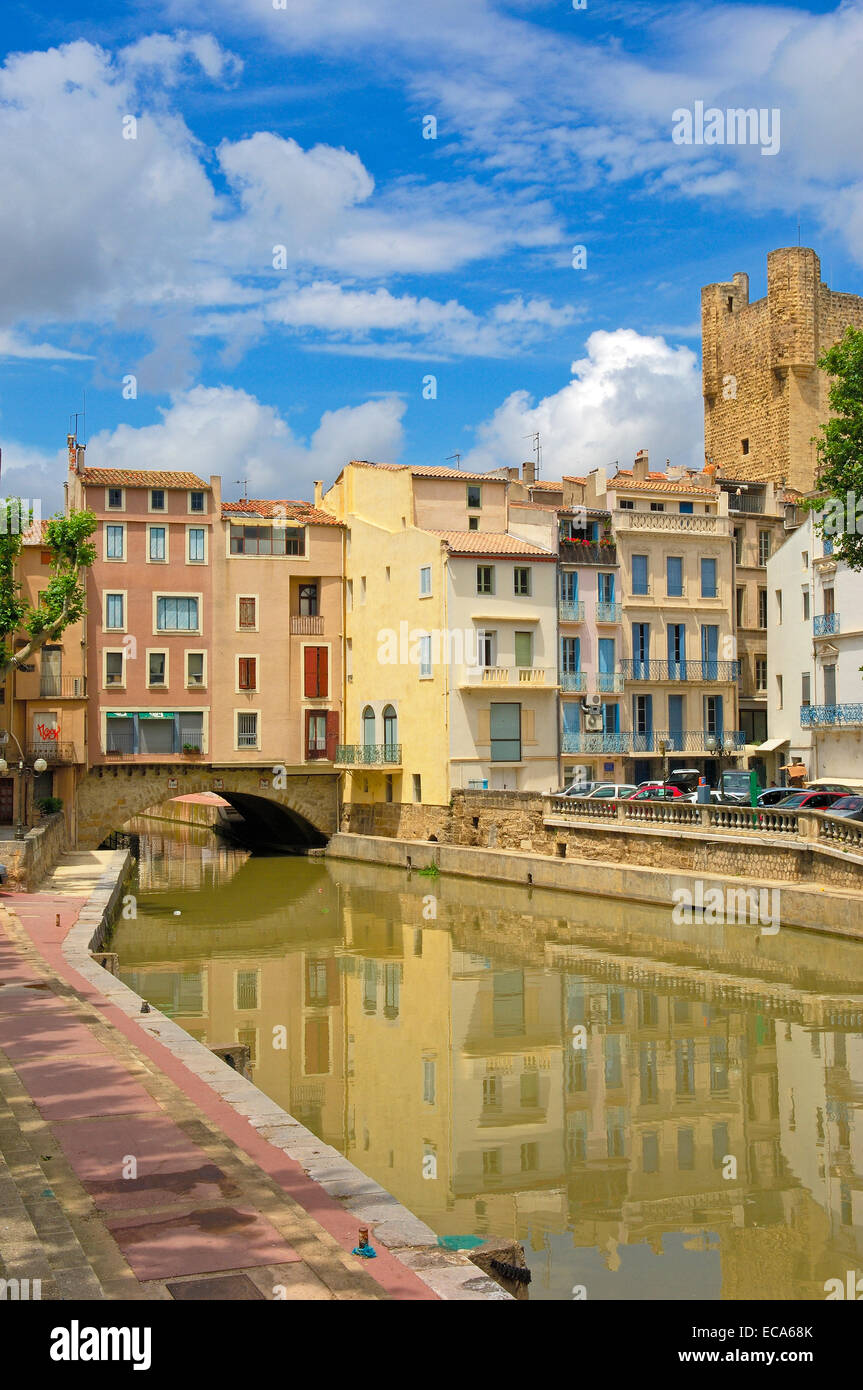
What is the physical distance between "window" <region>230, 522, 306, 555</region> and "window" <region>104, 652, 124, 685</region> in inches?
252

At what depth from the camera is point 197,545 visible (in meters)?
51.4

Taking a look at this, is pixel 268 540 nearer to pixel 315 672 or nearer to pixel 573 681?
pixel 315 672

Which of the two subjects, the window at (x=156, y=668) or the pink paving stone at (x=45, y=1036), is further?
the window at (x=156, y=668)

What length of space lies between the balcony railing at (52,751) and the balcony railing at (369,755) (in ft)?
→ 34.7

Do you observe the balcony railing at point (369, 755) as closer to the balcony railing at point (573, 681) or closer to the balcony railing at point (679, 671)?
the balcony railing at point (573, 681)

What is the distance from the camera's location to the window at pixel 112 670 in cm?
4975

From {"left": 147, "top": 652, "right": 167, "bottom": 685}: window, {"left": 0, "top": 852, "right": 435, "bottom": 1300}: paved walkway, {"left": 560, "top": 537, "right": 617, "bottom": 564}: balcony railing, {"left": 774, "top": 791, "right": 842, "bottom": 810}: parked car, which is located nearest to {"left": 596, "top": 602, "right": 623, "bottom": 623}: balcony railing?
{"left": 560, "top": 537, "right": 617, "bottom": 564}: balcony railing

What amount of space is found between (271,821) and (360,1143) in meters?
43.4

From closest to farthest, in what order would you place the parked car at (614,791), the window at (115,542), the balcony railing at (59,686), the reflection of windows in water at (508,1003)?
the reflection of windows in water at (508,1003)
the parked car at (614,791)
the balcony railing at (59,686)
the window at (115,542)

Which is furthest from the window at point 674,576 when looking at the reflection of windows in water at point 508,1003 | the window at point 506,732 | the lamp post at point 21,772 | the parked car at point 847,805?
the reflection of windows in water at point 508,1003

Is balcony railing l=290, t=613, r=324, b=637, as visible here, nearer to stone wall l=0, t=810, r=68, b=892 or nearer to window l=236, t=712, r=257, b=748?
window l=236, t=712, r=257, b=748

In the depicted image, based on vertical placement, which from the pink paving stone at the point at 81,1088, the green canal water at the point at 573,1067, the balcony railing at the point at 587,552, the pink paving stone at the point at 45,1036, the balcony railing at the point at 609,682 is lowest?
the green canal water at the point at 573,1067

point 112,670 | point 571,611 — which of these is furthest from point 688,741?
point 112,670
